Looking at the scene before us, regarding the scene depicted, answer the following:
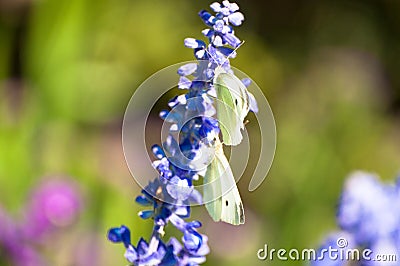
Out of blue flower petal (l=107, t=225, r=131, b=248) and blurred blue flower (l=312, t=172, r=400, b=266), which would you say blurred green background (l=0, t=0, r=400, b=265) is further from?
blue flower petal (l=107, t=225, r=131, b=248)

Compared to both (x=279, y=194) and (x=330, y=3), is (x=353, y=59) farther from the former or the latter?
(x=279, y=194)

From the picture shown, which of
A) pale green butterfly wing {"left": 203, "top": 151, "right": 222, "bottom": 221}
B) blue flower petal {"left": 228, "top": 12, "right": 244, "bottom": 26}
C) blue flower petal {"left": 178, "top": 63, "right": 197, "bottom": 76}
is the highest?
blue flower petal {"left": 228, "top": 12, "right": 244, "bottom": 26}

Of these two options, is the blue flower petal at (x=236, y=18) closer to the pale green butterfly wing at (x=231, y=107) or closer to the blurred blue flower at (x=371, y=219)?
the pale green butterfly wing at (x=231, y=107)

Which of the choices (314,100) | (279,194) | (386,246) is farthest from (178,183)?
(314,100)

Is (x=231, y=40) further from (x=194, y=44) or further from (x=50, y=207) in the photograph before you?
(x=50, y=207)

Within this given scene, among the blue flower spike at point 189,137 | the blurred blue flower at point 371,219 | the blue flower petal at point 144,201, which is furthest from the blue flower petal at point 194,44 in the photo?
the blurred blue flower at point 371,219

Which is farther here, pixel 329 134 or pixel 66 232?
pixel 329 134

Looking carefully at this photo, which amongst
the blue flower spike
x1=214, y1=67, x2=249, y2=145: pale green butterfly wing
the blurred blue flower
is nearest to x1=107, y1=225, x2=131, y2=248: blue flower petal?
the blue flower spike
